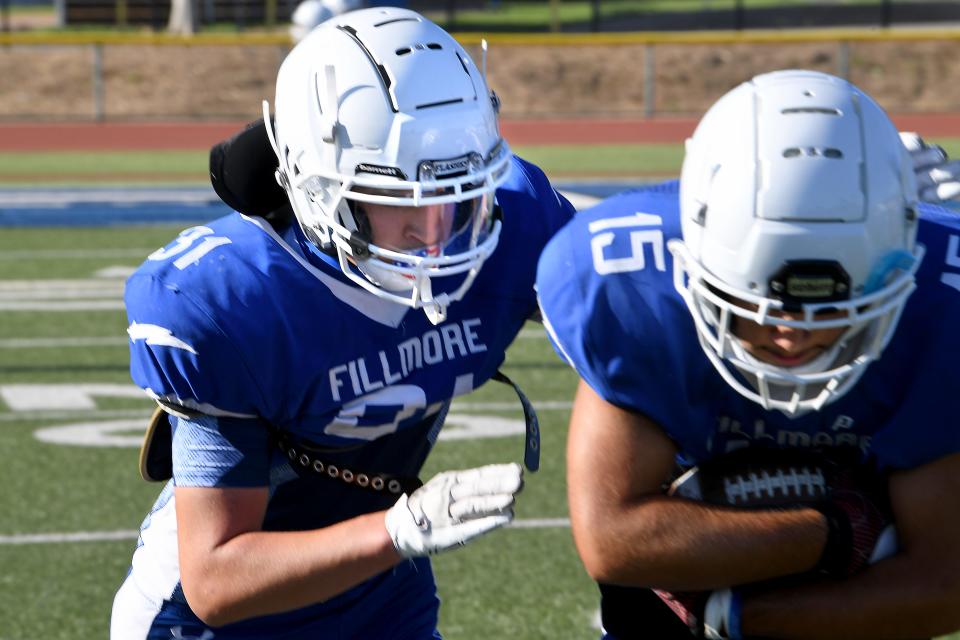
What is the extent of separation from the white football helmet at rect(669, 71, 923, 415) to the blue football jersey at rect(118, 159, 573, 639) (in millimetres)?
623

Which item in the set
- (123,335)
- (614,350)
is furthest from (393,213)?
(123,335)

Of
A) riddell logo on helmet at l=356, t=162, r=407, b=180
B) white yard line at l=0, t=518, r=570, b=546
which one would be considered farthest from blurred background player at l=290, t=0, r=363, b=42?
riddell logo on helmet at l=356, t=162, r=407, b=180

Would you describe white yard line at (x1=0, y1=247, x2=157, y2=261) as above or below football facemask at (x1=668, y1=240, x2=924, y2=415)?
below

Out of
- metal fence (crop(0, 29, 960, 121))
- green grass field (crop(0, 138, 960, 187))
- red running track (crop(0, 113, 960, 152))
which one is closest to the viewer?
green grass field (crop(0, 138, 960, 187))

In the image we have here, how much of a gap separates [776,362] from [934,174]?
0.50 metres

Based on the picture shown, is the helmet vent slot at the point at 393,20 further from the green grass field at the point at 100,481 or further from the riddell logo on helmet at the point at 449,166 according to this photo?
the green grass field at the point at 100,481

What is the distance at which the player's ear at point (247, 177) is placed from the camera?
251cm

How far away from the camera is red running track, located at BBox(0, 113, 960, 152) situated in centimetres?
1575

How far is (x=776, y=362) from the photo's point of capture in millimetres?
2000

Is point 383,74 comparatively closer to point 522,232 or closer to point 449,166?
point 449,166

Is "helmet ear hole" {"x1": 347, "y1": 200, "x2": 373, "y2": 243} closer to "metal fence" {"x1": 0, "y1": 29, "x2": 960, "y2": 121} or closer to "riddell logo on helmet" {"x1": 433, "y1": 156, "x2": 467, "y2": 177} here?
"riddell logo on helmet" {"x1": 433, "y1": 156, "x2": 467, "y2": 177}

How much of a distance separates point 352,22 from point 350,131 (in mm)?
240

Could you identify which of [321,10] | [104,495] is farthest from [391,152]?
[321,10]

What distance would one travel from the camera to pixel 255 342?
2.31 meters
